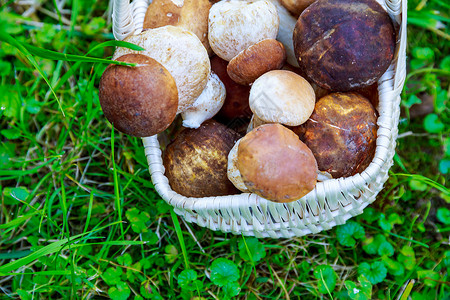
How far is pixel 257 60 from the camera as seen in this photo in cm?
187

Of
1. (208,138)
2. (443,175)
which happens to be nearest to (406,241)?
(443,175)

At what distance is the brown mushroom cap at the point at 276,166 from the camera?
5.21 feet

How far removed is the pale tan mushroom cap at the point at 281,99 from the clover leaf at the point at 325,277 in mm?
895

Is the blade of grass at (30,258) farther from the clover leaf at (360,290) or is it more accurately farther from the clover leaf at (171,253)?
the clover leaf at (360,290)

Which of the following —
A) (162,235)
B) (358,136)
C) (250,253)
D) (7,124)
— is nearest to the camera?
(358,136)

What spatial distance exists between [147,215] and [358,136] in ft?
4.24

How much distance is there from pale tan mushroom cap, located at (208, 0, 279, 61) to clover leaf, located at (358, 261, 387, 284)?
1414 mm

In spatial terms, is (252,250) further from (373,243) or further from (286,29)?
(286,29)

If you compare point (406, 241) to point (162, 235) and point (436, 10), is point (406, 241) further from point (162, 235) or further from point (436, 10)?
point (436, 10)

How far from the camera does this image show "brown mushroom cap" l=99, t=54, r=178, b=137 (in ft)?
5.38

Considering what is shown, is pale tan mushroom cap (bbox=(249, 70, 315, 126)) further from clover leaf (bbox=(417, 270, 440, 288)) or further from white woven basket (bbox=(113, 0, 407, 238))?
clover leaf (bbox=(417, 270, 440, 288))

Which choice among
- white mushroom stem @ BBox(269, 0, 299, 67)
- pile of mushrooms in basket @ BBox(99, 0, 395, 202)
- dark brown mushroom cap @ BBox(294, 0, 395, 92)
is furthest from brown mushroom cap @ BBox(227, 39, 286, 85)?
white mushroom stem @ BBox(269, 0, 299, 67)

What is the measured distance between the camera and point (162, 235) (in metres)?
2.35

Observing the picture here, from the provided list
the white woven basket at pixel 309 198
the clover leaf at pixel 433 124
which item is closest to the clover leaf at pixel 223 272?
the white woven basket at pixel 309 198
